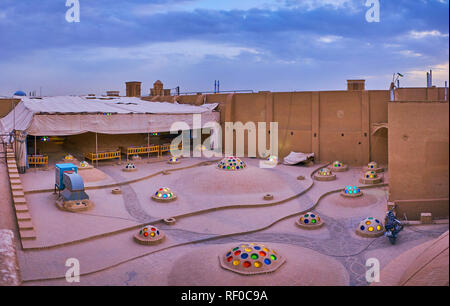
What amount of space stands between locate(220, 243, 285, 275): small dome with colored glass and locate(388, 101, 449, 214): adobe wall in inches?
207

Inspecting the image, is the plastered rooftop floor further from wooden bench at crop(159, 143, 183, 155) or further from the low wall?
wooden bench at crop(159, 143, 183, 155)

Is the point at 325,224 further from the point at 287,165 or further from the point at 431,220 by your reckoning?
the point at 287,165

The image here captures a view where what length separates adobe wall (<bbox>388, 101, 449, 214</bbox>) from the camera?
11250mm

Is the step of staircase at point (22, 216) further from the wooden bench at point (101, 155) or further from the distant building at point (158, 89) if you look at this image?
Answer: the distant building at point (158, 89)

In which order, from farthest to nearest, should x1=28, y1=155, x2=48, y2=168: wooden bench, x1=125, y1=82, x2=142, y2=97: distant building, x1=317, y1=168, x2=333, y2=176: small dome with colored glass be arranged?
x1=125, y1=82, x2=142, y2=97: distant building < x1=317, y1=168, x2=333, y2=176: small dome with colored glass < x1=28, y1=155, x2=48, y2=168: wooden bench

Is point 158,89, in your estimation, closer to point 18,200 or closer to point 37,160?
point 37,160

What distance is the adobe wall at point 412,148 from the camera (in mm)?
11250

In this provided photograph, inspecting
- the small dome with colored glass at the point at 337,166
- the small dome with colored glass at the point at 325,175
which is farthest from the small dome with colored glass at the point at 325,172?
the small dome with colored glass at the point at 337,166

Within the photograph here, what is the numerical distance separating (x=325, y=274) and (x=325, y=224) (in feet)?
17.8

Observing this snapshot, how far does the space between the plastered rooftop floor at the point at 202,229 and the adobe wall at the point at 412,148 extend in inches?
46.4

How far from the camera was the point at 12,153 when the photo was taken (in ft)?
58.2

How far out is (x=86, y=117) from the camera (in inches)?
793

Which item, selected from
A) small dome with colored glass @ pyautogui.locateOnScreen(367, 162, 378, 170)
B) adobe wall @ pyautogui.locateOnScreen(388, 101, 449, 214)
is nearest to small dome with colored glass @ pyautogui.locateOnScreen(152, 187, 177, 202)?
adobe wall @ pyautogui.locateOnScreen(388, 101, 449, 214)

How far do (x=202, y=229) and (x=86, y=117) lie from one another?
33.6 ft
